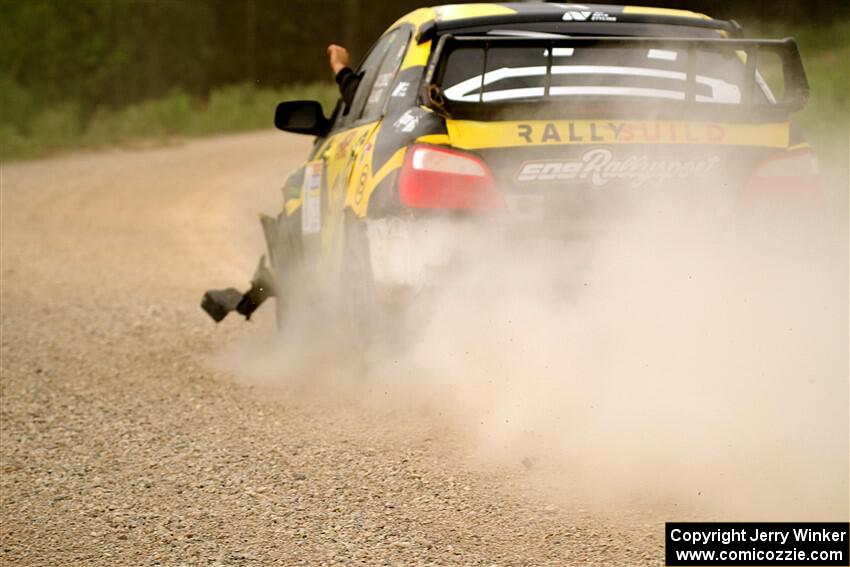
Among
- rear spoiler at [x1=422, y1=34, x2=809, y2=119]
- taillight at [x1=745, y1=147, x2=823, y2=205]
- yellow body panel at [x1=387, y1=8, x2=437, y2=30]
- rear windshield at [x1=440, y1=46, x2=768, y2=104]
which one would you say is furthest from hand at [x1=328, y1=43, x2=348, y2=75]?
taillight at [x1=745, y1=147, x2=823, y2=205]

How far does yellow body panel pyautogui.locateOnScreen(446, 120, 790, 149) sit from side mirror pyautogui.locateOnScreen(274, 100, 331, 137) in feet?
6.04

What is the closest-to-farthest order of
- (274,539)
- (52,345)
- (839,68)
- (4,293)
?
(274,539)
(52,345)
(4,293)
(839,68)

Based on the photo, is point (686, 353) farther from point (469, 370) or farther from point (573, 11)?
point (573, 11)

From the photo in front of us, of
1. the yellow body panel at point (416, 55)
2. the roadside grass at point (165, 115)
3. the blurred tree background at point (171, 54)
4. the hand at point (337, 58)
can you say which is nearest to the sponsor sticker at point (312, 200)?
the hand at point (337, 58)

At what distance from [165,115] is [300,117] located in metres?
24.8

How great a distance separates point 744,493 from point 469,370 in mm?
1338

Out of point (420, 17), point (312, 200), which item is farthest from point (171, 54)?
point (420, 17)

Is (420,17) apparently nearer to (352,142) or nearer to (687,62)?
(352,142)

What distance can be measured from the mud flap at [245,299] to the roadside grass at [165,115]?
11477 millimetres

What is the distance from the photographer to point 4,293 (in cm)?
1066

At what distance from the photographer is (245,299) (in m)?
8.06

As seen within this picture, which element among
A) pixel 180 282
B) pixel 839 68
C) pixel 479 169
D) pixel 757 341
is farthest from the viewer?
pixel 839 68

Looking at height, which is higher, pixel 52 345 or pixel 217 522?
pixel 217 522

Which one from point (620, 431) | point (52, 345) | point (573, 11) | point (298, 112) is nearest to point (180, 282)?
point (52, 345)
